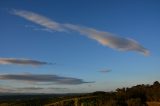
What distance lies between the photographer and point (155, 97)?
35.0m

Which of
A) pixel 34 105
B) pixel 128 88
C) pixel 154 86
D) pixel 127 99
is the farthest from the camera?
pixel 34 105

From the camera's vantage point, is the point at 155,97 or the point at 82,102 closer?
the point at 155,97

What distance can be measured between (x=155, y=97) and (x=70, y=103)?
41.8ft

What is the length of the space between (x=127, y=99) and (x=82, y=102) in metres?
5.83

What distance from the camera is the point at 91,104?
3931 centimetres

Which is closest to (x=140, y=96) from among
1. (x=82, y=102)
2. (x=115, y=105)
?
(x=115, y=105)

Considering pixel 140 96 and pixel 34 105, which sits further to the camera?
pixel 34 105

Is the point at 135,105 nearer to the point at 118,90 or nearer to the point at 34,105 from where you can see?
the point at 118,90

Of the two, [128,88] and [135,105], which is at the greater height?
[128,88]

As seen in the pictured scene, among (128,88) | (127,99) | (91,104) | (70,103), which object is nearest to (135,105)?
(127,99)

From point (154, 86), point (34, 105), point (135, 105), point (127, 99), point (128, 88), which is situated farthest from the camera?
point (34, 105)

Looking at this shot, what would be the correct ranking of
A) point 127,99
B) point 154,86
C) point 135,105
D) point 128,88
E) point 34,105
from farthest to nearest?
point 34,105, point 128,88, point 154,86, point 127,99, point 135,105

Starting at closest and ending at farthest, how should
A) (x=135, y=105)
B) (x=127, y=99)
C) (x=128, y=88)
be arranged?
(x=135, y=105) → (x=127, y=99) → (x=128, y=88)

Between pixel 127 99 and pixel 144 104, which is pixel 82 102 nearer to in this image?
pixel 127 99
